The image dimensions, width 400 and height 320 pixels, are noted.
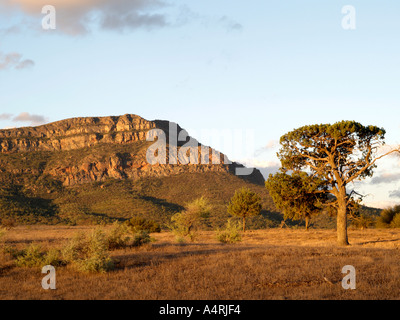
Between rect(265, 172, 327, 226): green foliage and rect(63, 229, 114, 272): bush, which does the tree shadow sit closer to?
rect(265, 172, 327, 226): green foliage

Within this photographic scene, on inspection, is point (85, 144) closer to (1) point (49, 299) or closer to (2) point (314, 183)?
(2) point (314, 183)

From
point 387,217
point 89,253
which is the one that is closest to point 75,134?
point 387,217

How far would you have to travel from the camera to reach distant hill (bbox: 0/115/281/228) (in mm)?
71625

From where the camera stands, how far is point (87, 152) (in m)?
117

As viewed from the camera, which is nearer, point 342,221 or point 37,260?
point 37,260

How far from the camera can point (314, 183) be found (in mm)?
27203

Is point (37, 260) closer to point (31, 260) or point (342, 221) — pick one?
point (31, 260)

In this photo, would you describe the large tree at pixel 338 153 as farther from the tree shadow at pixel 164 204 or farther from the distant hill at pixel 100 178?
the tree shadow at pixel 164 204

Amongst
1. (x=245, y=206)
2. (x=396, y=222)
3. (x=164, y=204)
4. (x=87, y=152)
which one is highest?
(x=87, y=152)

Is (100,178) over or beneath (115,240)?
over

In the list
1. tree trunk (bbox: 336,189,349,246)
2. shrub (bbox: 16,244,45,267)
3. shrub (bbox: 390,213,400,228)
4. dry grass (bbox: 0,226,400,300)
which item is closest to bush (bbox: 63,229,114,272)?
dry grass (bbox: 0,226,400,300)

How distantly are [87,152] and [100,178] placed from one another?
19.4 metres
